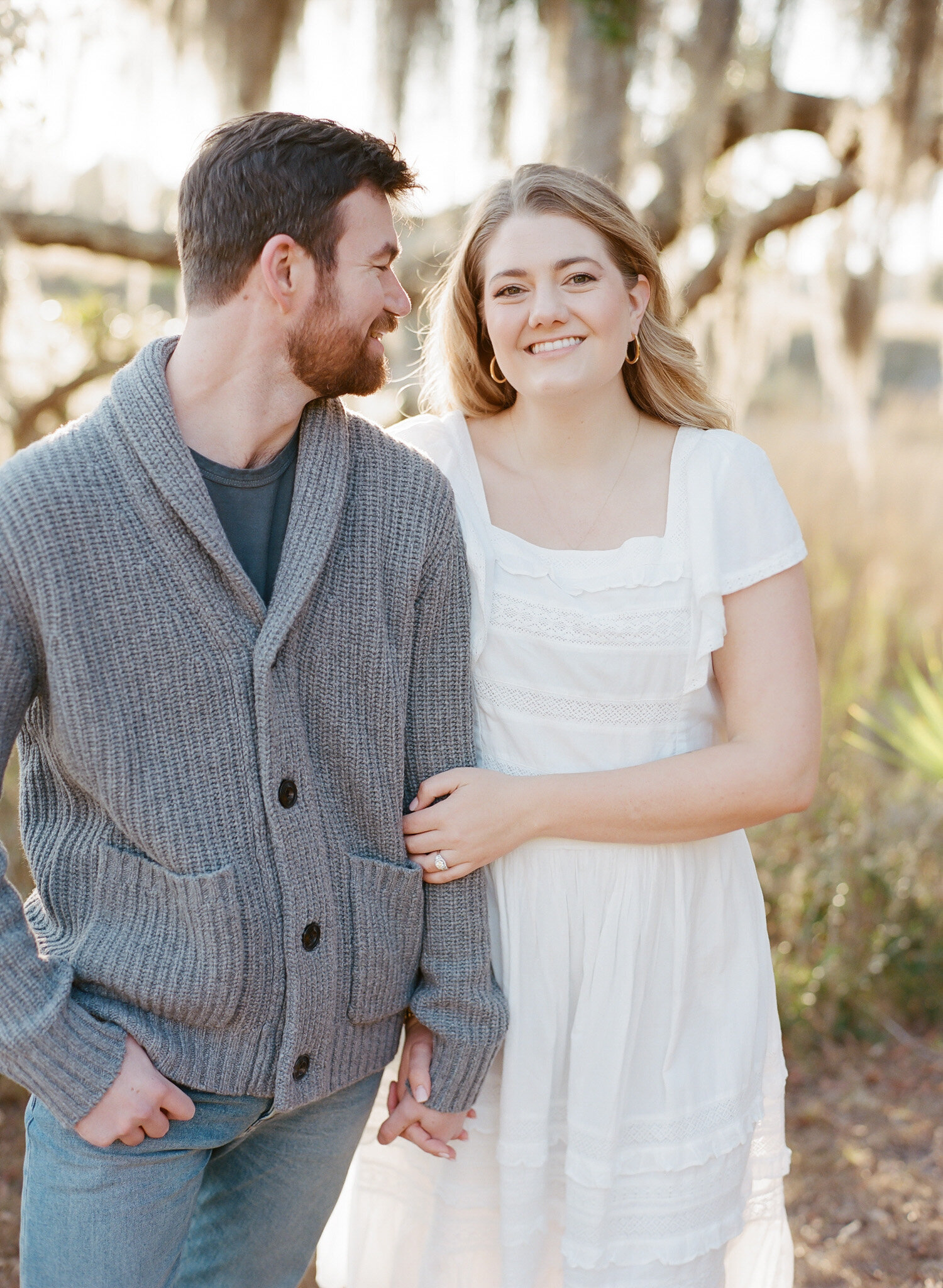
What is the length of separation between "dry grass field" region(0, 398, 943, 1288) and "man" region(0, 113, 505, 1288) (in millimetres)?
1322

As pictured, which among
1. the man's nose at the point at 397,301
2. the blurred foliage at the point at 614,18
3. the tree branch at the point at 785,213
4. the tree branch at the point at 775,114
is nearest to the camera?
the man's nose at the point at 397,301

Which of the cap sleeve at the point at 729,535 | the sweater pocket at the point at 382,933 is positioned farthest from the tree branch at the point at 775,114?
the sweater pocket at the point at 382,933

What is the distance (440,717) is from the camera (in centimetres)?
163

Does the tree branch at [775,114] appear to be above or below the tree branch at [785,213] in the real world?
above

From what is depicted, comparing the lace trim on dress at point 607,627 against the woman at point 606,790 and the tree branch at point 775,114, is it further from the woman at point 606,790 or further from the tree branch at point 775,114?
the tree branch at point 775,114

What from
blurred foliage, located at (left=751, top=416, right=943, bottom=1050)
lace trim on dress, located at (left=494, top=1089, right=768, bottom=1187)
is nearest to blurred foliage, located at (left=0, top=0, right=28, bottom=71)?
lace trim on dress, located at (left=494, top=1089, right=768, bottom=1187)

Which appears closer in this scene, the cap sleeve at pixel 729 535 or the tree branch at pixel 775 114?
the cap sleeve at pixel 729 535

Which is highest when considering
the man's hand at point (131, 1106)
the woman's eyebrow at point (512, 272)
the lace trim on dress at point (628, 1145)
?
the woman's eyebrow at point (512, 272)

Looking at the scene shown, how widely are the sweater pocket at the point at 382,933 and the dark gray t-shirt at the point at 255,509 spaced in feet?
1.37

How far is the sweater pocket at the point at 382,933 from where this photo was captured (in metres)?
1.55

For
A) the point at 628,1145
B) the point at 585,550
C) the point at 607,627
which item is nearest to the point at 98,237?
the point at 585,550

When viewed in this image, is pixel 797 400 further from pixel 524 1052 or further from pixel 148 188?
pixel 524 1052

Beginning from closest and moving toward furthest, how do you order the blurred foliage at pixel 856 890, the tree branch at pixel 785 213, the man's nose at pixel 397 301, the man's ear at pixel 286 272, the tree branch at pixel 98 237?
the man's ear at pixel 286 272
the man's nose at pixel 397 301
the blurred foliage at pixel 856 890
the tree branch at pixel 785 213
the tree branch at pixel 98 237

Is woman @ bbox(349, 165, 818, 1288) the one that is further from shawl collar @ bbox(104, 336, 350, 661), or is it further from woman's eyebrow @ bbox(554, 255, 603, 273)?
shawl collar @ bbox(104, 336, 350, 661)
